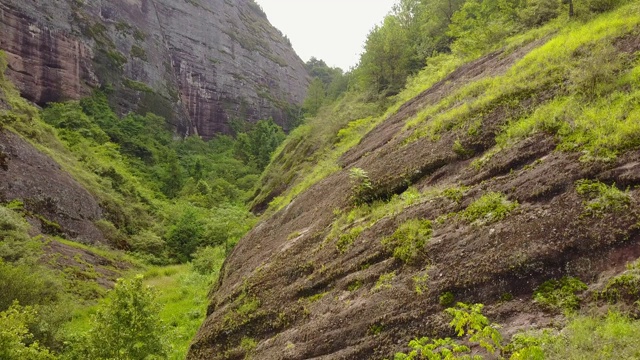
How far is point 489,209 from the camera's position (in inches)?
275

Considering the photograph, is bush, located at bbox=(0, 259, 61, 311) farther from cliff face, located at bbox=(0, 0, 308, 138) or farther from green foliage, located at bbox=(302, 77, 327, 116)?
green foliage, located at bbox=(302, 77, 327, 116)

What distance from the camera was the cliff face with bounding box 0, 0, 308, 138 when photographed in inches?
1829

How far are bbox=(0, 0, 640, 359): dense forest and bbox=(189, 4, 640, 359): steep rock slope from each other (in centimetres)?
7

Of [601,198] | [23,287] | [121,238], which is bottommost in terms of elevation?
[601,198]

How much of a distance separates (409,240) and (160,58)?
221ft

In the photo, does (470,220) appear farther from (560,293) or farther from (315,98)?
(315,98)

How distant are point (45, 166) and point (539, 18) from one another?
95.4 ft

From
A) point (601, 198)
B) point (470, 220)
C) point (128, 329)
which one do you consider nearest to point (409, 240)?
point (470, 220)

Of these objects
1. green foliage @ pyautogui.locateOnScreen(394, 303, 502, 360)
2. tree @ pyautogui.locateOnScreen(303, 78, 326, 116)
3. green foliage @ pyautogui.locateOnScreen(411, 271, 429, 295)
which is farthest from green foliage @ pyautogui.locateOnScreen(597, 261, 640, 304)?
tree @ pyautogui.locateOnScreen(303, 78, 326, 116)

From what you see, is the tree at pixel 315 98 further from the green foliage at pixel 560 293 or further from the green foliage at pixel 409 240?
the green foliage at pixel 560 293

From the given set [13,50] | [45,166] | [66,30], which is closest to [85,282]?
[45,166]

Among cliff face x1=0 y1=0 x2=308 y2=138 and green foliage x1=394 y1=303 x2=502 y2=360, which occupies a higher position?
cliff face x1=0 y1=0 x2=308 y2=138

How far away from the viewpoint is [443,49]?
28.4 metres

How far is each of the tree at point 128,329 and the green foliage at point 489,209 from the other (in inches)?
328
